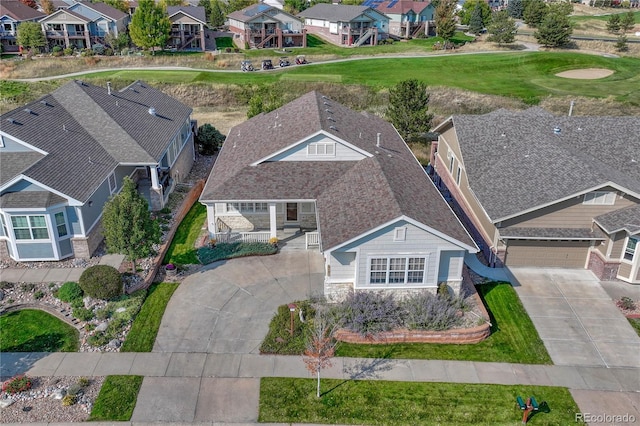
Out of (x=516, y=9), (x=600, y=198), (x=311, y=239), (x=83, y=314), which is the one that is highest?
(x=516, y=9)

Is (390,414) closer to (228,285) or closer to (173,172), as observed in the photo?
(228,285)

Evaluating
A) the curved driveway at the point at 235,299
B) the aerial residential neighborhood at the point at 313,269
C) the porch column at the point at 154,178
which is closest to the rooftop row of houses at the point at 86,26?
the aerial residential neighborhood at the point at 313,269

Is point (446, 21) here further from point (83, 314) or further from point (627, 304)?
point (83, 314)

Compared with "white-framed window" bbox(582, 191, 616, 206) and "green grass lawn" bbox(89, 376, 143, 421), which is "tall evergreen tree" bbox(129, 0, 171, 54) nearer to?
"white-framed window" bbox(582, 191, 616, 206)

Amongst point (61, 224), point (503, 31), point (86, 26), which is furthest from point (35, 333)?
point (503, 31)

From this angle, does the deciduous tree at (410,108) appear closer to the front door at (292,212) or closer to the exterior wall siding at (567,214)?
the front door at (292,212)

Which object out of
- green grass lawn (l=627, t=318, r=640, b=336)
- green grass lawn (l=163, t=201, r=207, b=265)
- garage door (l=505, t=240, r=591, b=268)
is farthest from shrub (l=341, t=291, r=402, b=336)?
green grass lawn (l=627, t=318, r=640, b=336)

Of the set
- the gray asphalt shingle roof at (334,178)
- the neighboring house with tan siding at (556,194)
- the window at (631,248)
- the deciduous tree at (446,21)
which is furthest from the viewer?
the deciduous tree at (446,21)
